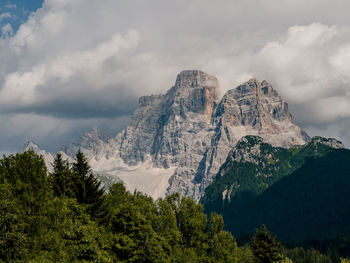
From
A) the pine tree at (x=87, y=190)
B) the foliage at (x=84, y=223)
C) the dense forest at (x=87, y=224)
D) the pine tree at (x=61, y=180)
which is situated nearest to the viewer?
the foliage at (x=84, y=223)

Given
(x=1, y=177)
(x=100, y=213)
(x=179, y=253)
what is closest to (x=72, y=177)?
(x=100, y=213)

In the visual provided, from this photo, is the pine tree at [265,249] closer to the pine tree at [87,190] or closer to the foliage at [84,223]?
the foliage at [84,223]

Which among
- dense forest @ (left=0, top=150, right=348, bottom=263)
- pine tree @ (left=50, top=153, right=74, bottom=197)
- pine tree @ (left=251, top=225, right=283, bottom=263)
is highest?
pine tree @ (left=50, top=153, right=74, bottom=197)

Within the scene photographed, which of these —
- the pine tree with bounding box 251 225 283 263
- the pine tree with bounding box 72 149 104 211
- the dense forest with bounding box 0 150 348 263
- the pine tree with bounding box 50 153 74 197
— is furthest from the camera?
the pine tree with bounding box 251 225 283 263

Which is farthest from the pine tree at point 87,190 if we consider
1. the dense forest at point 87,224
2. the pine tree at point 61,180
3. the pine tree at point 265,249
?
the pine tree at point 265,249

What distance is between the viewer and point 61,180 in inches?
2918

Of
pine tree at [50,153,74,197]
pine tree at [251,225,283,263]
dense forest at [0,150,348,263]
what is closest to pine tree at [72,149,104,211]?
dense forest at [0,150,348,263]

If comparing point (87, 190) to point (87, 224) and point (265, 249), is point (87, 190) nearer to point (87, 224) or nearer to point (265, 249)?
point (87, 224)

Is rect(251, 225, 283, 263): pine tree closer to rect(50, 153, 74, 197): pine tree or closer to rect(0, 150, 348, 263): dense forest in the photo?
rect(0, 150, 348, 263): dense forest

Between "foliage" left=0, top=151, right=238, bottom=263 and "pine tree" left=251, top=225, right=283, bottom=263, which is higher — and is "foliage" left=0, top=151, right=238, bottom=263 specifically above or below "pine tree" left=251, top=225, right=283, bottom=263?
above

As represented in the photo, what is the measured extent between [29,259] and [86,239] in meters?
11.0

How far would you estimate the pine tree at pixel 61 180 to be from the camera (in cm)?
7231

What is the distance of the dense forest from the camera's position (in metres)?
49.6

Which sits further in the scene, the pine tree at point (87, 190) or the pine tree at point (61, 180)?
the pine tree at point (87, 190)
